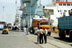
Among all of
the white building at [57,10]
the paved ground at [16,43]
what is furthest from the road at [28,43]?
the white building at [57,10]

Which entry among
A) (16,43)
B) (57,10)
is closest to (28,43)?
(16,43)

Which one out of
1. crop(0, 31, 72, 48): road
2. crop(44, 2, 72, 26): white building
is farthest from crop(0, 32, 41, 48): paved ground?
crop(44, 2, 72, 26): white building

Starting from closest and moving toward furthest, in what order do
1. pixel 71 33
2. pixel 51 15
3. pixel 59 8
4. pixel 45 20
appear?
pixel 71 33, pixel 45 20, pixel 51 15, pixel 59 8

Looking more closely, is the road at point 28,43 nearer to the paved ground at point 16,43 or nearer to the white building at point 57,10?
the paved ground at point 16,43

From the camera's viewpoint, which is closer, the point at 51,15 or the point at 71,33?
the point at 71,33

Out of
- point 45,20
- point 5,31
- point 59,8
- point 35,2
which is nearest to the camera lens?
point 45,20

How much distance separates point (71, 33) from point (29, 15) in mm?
52337

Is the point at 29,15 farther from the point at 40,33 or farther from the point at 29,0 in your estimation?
the point at 40,33

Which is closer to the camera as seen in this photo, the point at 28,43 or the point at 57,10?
the point at 28,43

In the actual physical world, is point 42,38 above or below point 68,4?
below

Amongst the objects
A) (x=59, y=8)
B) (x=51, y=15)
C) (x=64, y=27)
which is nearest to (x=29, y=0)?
(x=51, y=15)

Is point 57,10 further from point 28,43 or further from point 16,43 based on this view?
point 16,43

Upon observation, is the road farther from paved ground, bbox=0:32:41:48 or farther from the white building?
the white building

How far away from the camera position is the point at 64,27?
27016 mm
